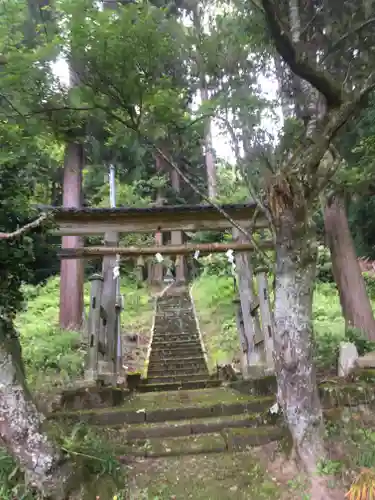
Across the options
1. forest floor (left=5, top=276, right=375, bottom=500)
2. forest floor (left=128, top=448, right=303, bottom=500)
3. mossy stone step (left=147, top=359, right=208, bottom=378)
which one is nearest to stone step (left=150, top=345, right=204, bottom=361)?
forest floor (left=5, top=276, right=375, bottom=500)

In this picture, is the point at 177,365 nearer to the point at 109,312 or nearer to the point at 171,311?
the point at 109,312

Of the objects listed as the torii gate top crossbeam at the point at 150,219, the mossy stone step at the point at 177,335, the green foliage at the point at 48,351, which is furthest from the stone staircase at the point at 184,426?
the mossy stone step at the point at 177,335

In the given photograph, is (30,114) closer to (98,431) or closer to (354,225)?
(98,431)

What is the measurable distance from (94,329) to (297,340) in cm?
359

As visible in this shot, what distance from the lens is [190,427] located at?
4.78 metres

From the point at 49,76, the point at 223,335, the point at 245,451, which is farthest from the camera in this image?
the point at 223,335

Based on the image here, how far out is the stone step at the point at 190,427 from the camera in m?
4.67

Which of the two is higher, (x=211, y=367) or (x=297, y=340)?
(x=211, y=367)

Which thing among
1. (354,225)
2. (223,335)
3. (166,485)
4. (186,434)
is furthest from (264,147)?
(354,225)

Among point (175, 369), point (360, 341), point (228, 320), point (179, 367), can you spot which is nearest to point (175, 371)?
point (175, 369)

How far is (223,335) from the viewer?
1153 cm

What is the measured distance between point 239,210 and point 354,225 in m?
7.60

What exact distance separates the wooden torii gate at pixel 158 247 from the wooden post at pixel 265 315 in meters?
0.02

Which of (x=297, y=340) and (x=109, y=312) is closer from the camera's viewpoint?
(x=297, y=340)
